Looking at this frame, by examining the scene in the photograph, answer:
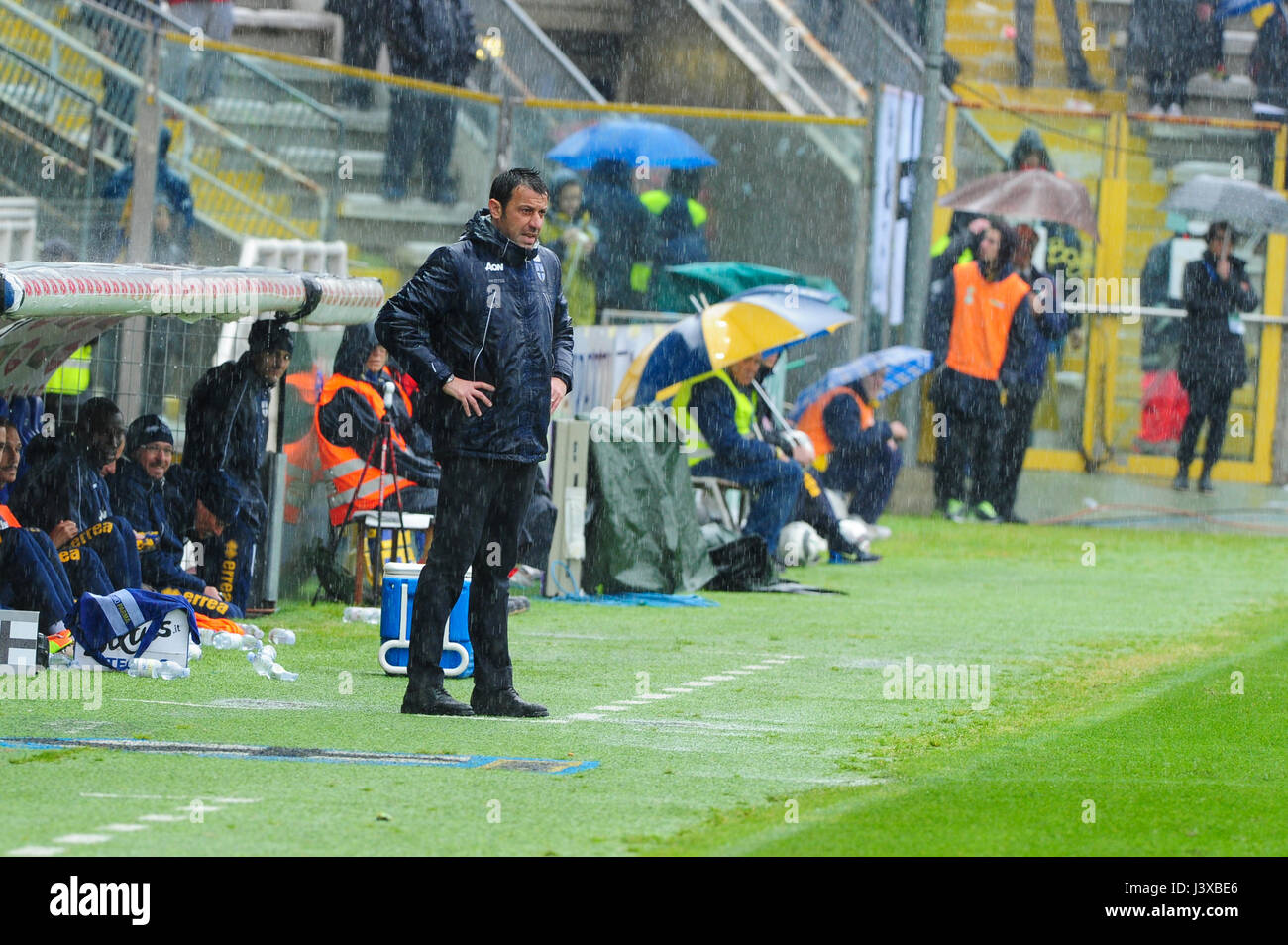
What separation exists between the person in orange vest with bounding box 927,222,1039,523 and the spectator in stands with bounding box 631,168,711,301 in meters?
2.95

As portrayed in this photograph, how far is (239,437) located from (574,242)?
8.18 m

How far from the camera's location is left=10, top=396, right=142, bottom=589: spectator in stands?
37.8ft

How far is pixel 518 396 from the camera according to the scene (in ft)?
30.6

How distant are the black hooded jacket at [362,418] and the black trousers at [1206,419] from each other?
38.4ft

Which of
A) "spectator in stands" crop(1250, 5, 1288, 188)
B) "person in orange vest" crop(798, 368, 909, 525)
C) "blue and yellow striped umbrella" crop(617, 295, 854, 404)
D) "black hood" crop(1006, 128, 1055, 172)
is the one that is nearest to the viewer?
"blue and yellow striped umbrella" crop(617, 295, 854, 404)

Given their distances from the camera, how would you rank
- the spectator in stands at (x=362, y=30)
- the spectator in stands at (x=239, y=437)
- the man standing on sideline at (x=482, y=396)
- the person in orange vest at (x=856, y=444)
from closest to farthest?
1. the man standing on sideline at (x=482, y=396)
2. the spectator in stands at (x=239, y=437)
3. the person in orange vest at (x=856, y=444)
4. the spectator in stands at (x=362, y=30)

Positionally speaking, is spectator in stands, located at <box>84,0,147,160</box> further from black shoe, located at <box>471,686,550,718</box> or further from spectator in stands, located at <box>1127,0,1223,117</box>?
spectator in stands, located at <box>1127,0,1223,117</box>

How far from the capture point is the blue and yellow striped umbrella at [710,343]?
658 inches

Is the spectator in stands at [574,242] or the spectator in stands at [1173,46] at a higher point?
the spectator in stands at [1173,46]

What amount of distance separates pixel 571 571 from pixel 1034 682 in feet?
15.1

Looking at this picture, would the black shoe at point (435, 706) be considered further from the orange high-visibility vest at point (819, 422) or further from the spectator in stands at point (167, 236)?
the orange high-visibility vest at point (819, 422)

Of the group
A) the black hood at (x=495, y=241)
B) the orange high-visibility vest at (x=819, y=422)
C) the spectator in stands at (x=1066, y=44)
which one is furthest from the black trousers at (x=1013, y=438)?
the black hood at (x=495, y=241)

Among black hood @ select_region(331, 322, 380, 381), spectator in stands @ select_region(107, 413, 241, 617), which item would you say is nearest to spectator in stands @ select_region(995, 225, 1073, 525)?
black hood @ select_region(331, 322, 380, 381)
